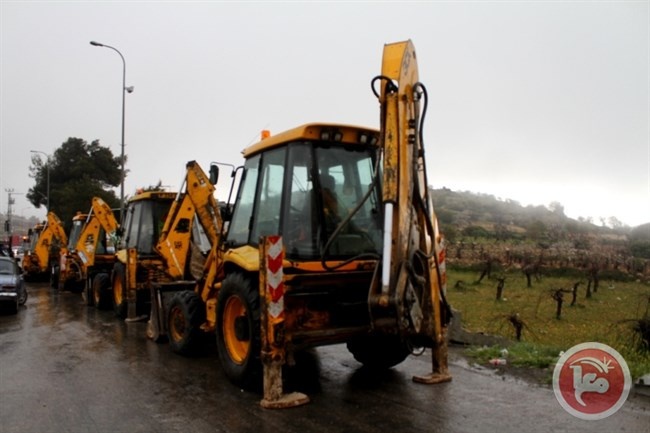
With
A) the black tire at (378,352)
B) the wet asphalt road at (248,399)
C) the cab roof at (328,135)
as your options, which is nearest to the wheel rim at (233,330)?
the wet asphalt road at (248,399)

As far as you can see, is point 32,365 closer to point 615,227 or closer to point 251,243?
point 251,243

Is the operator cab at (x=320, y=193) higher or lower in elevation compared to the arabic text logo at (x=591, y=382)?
higher

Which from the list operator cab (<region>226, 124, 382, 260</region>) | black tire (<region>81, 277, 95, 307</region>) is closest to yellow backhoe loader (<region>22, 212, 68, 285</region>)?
black tire (<region>81, 277, 95, 307</region>)

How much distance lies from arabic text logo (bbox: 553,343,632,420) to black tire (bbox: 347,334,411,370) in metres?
1.78

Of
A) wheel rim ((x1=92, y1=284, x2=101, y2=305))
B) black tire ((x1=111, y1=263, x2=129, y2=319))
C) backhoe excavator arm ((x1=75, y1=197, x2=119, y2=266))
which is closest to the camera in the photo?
black tire ((x1=111, y1=263, x2=129, y2=319))

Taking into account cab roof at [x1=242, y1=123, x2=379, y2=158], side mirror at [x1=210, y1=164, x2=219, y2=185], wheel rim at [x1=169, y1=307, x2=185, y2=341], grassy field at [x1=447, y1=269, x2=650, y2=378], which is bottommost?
grassy field at [x1=447, y1=269, x2=650, y2=378]

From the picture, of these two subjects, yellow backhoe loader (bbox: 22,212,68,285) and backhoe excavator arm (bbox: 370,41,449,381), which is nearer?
backhoe excavator arm (bbox: 370,41,449,381)

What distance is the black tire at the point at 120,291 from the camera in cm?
1206

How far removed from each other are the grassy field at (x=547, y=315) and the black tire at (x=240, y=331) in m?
3.26

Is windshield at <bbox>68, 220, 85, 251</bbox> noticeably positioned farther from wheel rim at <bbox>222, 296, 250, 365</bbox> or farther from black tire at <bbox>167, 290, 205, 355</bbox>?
wheel rim at <bbox>222, 296, 250, 365</bbox>

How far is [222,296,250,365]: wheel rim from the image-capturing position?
21.7ft

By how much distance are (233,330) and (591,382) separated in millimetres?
3995

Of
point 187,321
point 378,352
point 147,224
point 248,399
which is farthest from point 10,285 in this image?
point 378,352

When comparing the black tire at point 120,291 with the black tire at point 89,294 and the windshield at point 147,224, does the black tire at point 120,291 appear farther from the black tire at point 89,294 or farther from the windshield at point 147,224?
the black tire at point 89,294
